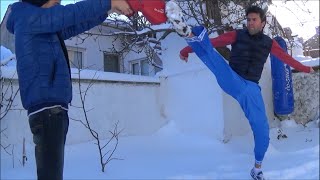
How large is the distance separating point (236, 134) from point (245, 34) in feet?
10.4

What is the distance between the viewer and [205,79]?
289 inches

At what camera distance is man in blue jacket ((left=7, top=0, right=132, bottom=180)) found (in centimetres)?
203

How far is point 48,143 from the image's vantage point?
6.64ft

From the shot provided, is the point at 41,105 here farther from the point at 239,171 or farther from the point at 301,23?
the point at 301,23

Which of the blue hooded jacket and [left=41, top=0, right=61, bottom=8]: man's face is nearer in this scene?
the blue hooded jacket

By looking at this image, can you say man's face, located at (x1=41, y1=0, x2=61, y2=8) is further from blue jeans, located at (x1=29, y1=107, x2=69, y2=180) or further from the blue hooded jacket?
blue jeans, located at (x1=29, y1=107, x2=69, y2=180)

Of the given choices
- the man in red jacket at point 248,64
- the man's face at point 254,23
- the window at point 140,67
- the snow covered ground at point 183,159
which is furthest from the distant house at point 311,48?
the man's face at point 254,23

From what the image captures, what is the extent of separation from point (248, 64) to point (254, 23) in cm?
46

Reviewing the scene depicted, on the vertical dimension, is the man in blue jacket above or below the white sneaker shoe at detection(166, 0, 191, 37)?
below

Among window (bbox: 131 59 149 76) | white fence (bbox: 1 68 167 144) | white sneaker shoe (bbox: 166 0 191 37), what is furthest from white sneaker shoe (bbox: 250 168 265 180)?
window (bbox: 131 59 149 76)

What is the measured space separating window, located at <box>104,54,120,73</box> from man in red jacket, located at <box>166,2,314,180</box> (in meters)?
10.2

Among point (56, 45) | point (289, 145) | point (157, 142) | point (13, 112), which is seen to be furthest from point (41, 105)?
point (289, 145)

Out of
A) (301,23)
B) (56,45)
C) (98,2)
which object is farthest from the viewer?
(301,23)

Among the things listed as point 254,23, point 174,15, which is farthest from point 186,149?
point 174,15
